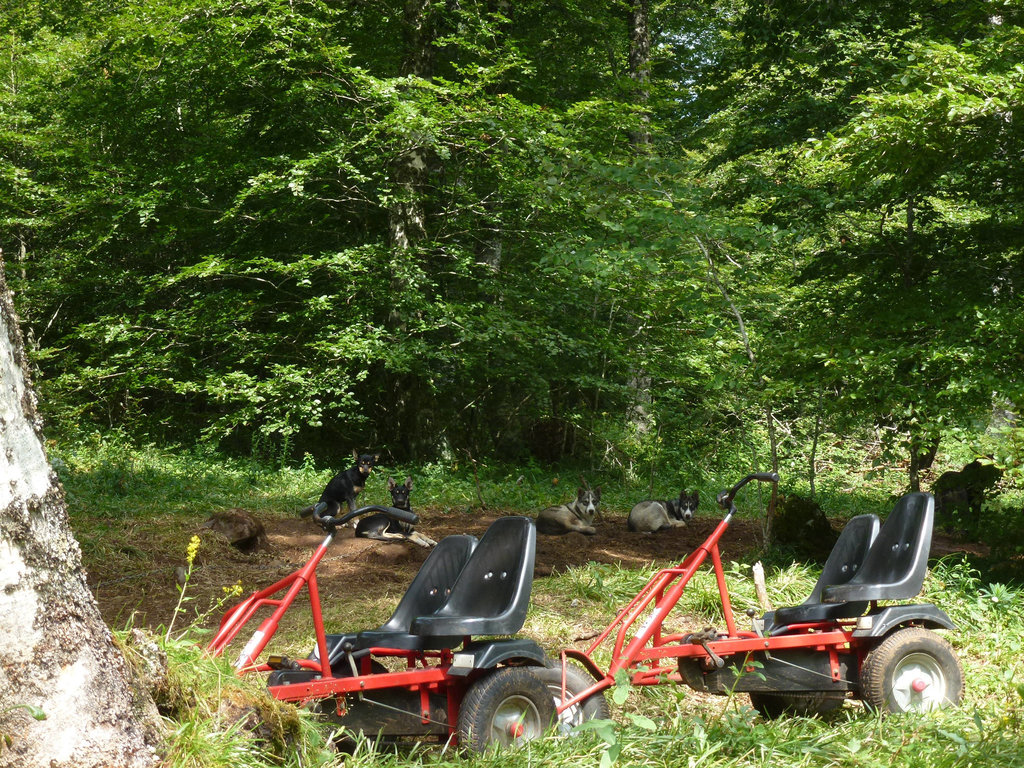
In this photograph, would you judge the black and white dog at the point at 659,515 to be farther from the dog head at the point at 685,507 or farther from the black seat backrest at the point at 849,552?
the black seat backrest at the point at 849,552

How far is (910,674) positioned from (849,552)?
0.76 meters

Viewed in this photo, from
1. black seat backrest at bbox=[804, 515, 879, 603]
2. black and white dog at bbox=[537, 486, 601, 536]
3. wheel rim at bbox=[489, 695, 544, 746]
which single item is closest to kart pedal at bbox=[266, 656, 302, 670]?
wheel rim at bbox=[489, 695, 544, 746]

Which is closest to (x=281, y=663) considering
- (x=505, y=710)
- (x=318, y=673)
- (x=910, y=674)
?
(x=318, y=673)

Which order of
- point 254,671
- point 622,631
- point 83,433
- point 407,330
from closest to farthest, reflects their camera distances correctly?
point 254,671
point 622,631
point 407,330
point 83,433

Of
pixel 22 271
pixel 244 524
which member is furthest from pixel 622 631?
pixel 22 271

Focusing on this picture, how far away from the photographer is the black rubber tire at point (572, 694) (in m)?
3.46

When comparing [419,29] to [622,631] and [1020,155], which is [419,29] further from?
[622,631]

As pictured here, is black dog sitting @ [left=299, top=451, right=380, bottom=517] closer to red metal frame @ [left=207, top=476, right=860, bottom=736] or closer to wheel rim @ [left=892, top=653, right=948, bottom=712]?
red metal frame @ [left=207, top=476, right=860, bottom=736]

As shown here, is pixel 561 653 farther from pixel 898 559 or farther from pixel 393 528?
pixel 393 528

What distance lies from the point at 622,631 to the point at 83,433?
13016mm

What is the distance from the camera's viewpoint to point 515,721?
3.33 meters

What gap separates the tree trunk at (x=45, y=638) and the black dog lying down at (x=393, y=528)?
5778 mm

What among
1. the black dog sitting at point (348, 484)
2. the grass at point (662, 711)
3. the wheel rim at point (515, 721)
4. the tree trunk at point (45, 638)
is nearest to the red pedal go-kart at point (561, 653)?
the wheel rim at point (515, 721)

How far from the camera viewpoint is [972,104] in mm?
5547
